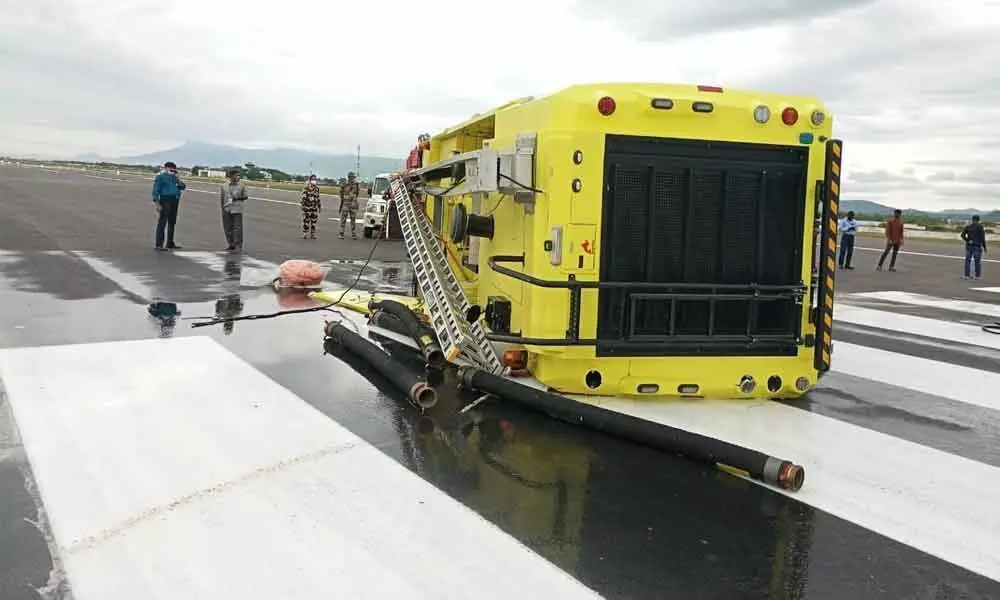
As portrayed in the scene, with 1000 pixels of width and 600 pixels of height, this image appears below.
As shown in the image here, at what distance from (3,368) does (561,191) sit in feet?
15.7

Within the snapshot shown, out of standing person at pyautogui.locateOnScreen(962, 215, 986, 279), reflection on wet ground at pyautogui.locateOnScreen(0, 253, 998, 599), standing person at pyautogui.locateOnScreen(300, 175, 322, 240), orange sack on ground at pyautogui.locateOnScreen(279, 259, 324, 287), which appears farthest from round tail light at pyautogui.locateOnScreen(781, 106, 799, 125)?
standing person at pyautogui.locateOnScreen(300, 175, 322, 240)

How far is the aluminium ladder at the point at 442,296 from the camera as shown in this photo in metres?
6.92

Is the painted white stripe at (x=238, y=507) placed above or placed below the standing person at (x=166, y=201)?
below

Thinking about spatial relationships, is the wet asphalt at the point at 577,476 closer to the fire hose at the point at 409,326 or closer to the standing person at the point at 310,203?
the fire hose at the point at 409,326

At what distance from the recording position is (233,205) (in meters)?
17.5

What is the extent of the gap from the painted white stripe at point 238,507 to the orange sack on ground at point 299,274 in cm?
608

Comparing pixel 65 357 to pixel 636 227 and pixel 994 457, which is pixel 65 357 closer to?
pixel 636 227

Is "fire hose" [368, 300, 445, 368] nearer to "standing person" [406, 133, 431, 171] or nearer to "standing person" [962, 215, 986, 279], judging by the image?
"standing person" [406, 133, 431, 171]

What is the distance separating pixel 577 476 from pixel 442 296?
3057mm

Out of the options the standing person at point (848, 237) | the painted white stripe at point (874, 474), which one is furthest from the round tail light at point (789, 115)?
the standing person at point (848, 237)

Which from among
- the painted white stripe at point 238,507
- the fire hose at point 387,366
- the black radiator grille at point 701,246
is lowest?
the painted white stripe at point 238,507

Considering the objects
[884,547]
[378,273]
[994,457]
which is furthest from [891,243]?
[884,547]

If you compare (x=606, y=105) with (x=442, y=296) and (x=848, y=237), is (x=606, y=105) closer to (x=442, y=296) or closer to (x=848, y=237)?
(x=442, y=296)

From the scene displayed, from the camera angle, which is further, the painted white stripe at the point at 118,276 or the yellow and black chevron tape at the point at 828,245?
the painted white stripe at the point at 118,276
